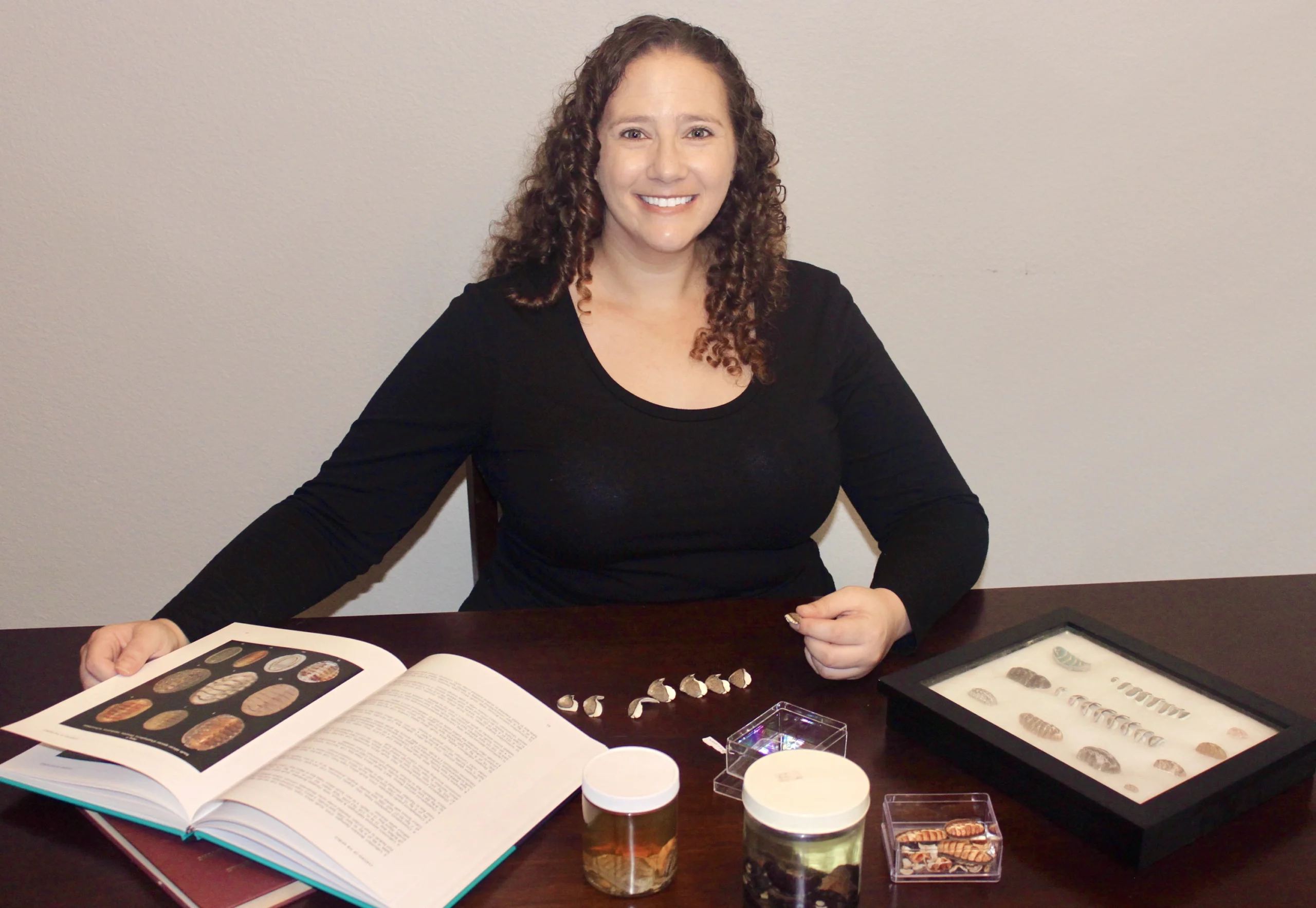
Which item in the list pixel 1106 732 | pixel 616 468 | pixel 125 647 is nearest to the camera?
pixel 1106 732

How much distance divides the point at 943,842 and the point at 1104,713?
0.75 feet

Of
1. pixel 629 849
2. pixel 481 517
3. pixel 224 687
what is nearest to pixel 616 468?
pixel 481 517

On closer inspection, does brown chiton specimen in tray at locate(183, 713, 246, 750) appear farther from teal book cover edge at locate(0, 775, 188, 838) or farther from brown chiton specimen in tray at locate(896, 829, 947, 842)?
brown chiton specimen in tray at locate(896, 829, 947, 842)

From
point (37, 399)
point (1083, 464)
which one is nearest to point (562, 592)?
point (37, 399)

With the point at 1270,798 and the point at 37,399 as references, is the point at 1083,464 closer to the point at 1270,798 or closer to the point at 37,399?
the point at 1270,798

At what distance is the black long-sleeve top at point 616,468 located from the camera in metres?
1.41

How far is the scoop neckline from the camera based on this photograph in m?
1.44

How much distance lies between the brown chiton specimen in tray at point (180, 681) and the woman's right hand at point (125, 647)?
42 millimetres

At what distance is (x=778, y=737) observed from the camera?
991 mm

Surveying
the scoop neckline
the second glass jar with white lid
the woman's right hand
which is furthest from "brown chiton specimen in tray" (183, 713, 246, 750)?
the scoop neckline

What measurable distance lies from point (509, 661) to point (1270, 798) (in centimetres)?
71

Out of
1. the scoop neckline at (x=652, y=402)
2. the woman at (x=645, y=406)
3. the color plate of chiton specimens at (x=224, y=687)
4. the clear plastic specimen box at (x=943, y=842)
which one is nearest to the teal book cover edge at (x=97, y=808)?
the color plate of chiton specimens at (x=224, y=687)

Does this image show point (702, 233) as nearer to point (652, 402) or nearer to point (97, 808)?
point (652, 402)

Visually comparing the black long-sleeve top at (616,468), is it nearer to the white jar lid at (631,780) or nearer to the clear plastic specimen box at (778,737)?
the clear plastic specimen box at (778,737)
